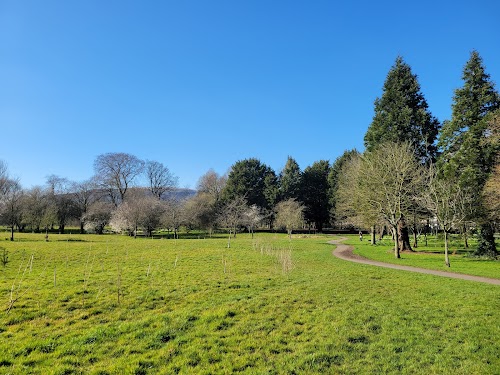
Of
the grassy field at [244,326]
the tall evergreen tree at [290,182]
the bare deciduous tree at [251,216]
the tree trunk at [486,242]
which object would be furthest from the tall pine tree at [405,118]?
the tall evergreen tree at [290,182]

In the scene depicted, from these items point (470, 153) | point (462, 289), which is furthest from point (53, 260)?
point (470, 153)

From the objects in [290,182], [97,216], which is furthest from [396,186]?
[97,216]

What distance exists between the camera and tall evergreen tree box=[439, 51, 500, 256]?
75.9 ft

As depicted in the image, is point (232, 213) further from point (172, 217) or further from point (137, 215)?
point (137, 215)

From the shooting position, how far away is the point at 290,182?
69.8 metres

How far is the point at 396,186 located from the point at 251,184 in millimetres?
45513

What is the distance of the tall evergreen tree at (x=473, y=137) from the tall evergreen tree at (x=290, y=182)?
4339cm

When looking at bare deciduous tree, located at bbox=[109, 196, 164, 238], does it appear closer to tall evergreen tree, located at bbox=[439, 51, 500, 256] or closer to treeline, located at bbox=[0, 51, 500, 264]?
treeline, located at bbox=[0, 51, 500, 264]

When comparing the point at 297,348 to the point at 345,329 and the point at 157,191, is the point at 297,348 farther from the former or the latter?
the point at 157,191

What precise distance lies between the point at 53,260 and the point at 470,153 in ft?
97.1

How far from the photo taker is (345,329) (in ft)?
23.9

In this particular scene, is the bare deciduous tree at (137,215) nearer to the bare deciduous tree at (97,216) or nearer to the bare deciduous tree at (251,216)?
the bare deciduous tree at (97,216)

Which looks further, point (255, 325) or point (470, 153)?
point (470, 153)

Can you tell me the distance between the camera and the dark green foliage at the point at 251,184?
67875 mm
